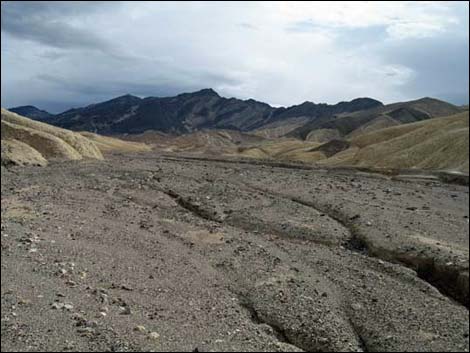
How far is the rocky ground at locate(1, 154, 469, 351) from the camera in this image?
9.86 meters

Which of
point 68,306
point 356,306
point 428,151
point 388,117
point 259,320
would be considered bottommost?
point 259,320

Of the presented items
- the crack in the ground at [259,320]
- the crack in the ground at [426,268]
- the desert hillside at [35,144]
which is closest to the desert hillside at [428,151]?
the crack in the ground at [426,268]

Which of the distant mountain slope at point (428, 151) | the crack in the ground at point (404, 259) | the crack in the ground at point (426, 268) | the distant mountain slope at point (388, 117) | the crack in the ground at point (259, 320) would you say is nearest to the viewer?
the crack in the ground at point (259, 320)

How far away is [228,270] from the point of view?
14.3m

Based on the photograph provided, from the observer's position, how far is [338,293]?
13031mm

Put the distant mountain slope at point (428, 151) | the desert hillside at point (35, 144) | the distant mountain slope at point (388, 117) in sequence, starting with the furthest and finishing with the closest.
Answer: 1. the distant mountain slope at point (388, 117)
2. the distant mountain slope at point (428, 151)
3. the desert hillside at point (35, 144)

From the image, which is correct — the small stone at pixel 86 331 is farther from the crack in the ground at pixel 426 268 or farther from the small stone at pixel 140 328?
the crack in the ground at pixel 426 268

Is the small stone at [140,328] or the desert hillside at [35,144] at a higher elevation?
the desert hillside at [35,144]

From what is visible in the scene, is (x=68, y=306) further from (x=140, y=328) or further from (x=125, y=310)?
(x=140, y=328)

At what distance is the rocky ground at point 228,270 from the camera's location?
986 centimetres

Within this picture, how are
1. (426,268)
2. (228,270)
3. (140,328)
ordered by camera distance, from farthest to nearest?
(426,268) → (228,270) → (140,328)

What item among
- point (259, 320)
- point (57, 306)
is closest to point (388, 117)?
point (259, 320)

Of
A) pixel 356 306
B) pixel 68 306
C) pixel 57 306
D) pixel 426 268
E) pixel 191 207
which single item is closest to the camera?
pixel 57 306

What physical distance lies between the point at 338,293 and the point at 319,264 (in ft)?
7.42
